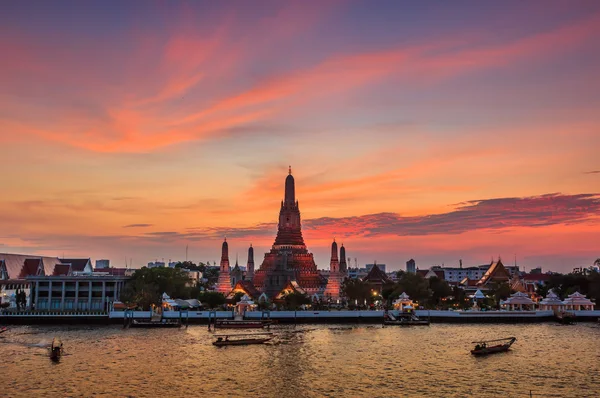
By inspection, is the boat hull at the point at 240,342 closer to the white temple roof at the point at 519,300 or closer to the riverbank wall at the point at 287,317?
the riverbank wall at the point at 287,317

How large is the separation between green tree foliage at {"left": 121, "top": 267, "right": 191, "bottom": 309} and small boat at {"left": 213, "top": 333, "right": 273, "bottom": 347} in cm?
3685

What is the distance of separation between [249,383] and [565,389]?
2672cm

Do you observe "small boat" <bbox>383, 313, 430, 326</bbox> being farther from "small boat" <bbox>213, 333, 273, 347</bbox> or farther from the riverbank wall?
"small boat" <bbox>213, 333, 273, 347</bbox>

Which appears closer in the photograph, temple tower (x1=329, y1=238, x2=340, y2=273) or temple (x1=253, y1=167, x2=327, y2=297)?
temple (x1=253, y1=167, x2=327, y2=297)

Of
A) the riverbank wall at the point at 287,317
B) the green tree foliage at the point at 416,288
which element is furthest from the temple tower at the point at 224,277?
the riverbank wall at the point at 287,317

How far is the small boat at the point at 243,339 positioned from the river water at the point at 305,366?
1.61m

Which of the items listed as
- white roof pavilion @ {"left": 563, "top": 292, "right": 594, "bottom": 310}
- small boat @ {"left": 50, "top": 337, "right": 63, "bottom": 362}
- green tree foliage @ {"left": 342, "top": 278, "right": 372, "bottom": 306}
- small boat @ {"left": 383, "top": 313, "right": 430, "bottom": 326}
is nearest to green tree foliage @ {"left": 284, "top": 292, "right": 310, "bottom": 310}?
green tree foliage @ {"left": 342, "top": 278, "right": 372, "bottom": 306}

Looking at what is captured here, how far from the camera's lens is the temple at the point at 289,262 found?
506 feet

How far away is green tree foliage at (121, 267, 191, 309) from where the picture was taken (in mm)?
113144

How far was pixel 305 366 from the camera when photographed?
59.8m

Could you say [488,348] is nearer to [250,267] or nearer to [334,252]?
[334,252]

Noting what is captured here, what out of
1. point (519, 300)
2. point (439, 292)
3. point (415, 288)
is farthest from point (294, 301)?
point (519, 300)

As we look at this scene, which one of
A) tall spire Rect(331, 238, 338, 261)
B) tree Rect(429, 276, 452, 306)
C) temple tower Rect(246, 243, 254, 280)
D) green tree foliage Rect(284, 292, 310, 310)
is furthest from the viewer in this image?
temple tower Rect(246, 243, 254, 280)

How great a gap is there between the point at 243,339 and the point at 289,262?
8269 cm
